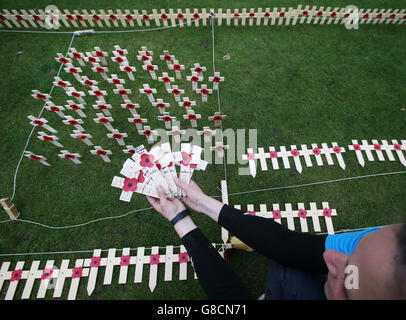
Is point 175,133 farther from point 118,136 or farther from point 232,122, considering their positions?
point 232,122

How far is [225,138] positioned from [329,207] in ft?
5.13

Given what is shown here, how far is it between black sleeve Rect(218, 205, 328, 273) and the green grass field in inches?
36.1

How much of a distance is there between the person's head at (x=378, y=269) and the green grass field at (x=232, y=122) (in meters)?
1.47

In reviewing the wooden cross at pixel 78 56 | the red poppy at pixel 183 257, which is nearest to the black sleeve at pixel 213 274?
the red poppy at pixel 183 257

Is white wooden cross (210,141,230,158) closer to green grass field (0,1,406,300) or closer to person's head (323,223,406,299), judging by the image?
green grass field (0,1,406,300)

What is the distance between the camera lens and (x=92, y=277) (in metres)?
2.24

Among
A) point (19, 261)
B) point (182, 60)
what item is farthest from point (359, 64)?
point (19, 261)

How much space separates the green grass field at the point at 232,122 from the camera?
2463mm

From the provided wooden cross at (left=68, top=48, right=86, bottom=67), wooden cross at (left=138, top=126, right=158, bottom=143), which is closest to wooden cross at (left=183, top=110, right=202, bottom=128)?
wooden cross at (left=138, top=126, right=158, bottom=143)

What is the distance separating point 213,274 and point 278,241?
504mm

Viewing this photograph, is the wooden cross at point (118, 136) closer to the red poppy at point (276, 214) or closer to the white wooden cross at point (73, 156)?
the white wooden cross at point (73, 156)

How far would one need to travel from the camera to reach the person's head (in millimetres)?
798

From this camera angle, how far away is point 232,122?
3.25 m
